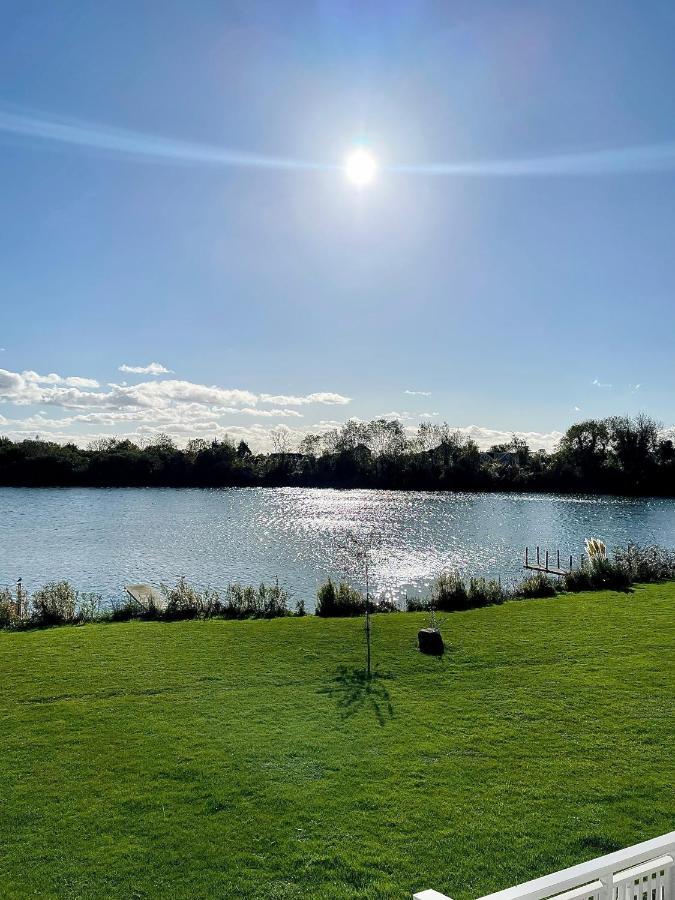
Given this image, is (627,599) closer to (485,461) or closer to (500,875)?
(500,875)

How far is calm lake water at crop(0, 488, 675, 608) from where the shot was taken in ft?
98.7

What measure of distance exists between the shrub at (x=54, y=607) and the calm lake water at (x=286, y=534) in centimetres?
812

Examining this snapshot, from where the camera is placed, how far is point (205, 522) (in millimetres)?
54531

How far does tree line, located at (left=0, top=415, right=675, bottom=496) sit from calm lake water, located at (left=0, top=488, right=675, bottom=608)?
399 inches

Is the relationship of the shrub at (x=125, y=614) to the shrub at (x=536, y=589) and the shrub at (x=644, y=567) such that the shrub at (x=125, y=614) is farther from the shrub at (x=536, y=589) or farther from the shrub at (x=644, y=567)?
the shrub at (x=644, y=567)

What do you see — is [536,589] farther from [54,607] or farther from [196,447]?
[196,447]

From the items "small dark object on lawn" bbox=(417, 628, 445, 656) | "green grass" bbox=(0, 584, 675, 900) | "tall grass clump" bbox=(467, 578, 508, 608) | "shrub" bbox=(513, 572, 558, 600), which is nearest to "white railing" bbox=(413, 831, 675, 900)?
"green grass" bbox=(0, 584, 675, 900)

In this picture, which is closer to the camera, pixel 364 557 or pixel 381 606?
pixel 364 557

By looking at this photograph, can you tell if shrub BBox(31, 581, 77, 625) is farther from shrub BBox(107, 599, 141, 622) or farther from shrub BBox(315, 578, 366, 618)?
shrub BBox(315, 578, 366, 618)

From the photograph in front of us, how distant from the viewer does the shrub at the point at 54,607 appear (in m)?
15.9

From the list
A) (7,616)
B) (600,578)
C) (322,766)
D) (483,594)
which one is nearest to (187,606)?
(7,616)

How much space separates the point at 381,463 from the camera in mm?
104062

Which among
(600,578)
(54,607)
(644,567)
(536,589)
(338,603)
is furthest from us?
(644,567)

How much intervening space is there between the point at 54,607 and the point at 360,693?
1018 cm
